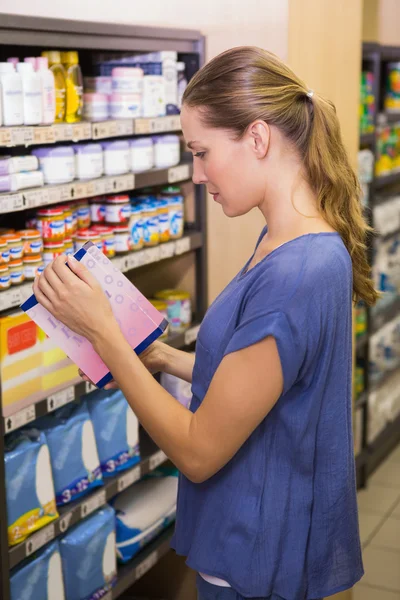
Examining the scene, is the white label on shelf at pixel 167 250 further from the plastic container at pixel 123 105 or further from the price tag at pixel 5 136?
the price tag at pixel 5 136

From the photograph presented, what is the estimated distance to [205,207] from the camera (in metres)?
3.36

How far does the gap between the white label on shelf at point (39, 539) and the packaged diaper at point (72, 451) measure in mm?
138

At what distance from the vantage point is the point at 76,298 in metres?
1.65

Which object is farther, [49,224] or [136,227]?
[136,227]

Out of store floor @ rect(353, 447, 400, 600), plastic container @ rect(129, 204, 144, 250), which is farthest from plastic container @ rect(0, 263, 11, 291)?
store floor @ rect(353, 447, 400, 600)

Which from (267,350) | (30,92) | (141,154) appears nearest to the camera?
(267,350)

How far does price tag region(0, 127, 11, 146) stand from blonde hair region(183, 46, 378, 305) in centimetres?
73

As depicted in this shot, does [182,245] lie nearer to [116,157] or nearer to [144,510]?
[116,157]

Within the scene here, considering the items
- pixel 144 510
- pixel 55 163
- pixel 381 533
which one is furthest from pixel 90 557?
pixel 381 533

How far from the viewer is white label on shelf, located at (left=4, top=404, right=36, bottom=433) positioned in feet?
7.62

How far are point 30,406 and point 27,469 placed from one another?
0.20m

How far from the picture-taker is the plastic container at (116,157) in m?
2.74

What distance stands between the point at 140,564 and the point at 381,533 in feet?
5.91

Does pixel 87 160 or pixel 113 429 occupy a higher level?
pixel 87 160
